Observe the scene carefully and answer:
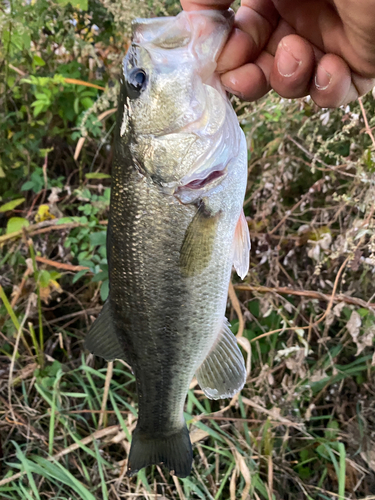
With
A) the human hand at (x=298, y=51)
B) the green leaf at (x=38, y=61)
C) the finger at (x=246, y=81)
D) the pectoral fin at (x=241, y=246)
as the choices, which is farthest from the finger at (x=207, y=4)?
the green leaf at (x=38, y=61)

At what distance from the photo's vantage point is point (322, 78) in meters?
1.04

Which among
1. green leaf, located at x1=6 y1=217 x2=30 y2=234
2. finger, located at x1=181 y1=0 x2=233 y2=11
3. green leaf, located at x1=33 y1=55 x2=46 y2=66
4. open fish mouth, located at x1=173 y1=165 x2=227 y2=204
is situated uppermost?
finger, located at x1=181 y1=0 x2=233 y2=11

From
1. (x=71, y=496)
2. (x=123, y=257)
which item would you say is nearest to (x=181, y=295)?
(x=123, y=257)

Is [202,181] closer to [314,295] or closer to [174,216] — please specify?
[174,216]

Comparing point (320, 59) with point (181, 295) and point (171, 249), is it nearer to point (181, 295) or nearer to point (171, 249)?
point (171, 249)

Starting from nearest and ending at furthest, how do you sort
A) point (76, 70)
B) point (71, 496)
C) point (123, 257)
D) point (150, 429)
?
point (123, 257)
point (150, 429)
point (71, 496)
point (76, 70)

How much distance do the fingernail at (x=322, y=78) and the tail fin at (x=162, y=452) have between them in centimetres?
127

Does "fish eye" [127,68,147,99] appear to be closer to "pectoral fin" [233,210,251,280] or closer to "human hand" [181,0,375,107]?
"human hand" [181,0,375,107]

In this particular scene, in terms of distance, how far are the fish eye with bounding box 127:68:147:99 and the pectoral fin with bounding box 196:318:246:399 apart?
0.79 m

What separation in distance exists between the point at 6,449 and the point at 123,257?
1.66 m

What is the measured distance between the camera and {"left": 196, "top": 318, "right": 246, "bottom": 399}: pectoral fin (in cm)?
123

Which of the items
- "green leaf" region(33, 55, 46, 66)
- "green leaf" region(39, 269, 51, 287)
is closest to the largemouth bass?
"green leaf" region(39, 269, 51, 287)

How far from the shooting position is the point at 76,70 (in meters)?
2.37

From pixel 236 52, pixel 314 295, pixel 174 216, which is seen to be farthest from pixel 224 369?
pixel 236 52
